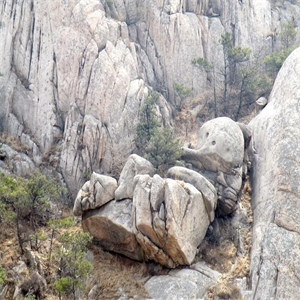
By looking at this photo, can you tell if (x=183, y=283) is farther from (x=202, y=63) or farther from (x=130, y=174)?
(x=202, y=63)

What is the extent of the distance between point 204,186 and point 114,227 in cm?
544

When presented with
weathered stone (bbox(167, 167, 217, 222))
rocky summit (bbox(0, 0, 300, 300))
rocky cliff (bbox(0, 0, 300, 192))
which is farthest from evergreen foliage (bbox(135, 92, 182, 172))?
weathered stone (bbox(167, 167, 217, 222))

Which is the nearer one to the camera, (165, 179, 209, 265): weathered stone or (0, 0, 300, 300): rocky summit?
(0, 0, 300, 300): rocky summit

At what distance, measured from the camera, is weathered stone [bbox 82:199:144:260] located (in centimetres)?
2211

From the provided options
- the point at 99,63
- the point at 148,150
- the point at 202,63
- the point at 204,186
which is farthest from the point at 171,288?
the point at 202,63

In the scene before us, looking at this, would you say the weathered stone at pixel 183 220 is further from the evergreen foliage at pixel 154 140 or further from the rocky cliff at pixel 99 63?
the rocky cliff at pixel 99 63

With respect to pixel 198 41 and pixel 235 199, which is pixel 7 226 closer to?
pixel 235 199

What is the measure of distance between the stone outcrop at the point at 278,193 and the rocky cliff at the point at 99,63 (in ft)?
29.1

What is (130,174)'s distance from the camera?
2377cm

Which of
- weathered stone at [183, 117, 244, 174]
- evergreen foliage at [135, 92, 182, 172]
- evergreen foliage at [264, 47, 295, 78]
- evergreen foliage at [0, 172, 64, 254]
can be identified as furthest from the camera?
evergreen foliage at [264, 47, 295, 78]

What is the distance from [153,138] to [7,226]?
34.2 feet

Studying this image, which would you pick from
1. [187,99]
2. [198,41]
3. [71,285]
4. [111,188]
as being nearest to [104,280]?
[71,285]

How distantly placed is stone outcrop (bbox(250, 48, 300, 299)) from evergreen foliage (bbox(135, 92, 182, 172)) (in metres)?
5.32

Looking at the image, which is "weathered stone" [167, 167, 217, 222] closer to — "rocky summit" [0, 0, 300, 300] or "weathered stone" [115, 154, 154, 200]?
"rocky summit" [0, 0, 300, 300]
